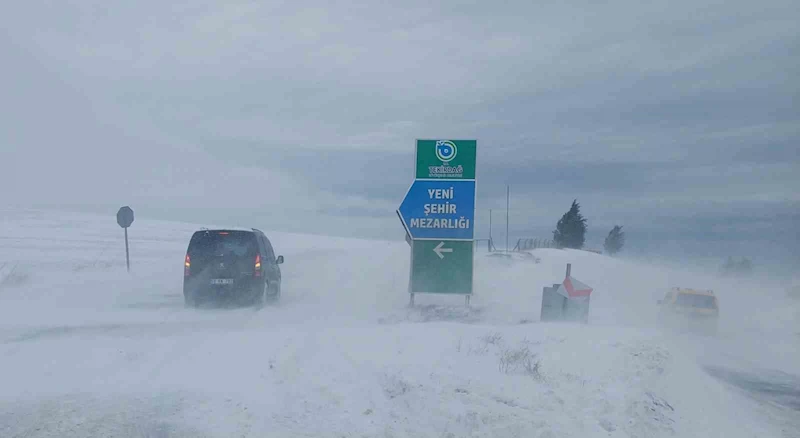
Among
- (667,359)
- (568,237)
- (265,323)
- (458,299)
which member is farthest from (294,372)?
(568,237)

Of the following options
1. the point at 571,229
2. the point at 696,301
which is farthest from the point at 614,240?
the point at 696,301

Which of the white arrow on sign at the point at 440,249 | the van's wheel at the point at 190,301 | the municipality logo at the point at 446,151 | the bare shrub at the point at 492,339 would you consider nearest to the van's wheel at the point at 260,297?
the van's wheel at the point at 190,301

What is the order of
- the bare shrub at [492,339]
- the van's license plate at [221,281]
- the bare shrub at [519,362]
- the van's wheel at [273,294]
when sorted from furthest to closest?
the van's wheel at [273,294], the van's license plate at [221,281], the bare shrub at [492,339], the bare shrub at [519,362]

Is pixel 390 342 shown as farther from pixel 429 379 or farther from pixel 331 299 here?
pixel 331 299

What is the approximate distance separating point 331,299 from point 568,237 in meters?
70.4

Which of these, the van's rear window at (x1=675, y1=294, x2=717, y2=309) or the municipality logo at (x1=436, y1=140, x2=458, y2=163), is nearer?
the municipality logo at (x1=436, y1=140, x2=458, y2=163)

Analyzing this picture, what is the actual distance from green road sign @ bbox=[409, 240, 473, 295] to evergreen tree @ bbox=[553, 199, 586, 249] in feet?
236

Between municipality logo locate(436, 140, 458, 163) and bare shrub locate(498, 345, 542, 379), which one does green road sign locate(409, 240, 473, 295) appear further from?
bare shrub locate(498, 345, 542, 379)

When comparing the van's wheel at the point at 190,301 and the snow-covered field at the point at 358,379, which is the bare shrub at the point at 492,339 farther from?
the van's wheel at the point at 190,301

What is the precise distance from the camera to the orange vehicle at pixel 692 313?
23.1 meters

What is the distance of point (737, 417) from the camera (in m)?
9.70

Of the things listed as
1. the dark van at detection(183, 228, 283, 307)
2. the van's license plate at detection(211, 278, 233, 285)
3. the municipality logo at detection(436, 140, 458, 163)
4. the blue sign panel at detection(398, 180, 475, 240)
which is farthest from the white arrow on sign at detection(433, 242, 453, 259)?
the van's license plate at detection(211, 278, 233, 285)

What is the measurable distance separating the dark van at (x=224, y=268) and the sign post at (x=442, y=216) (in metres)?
4.09

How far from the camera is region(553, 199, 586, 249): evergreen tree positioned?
8941 centimetres
